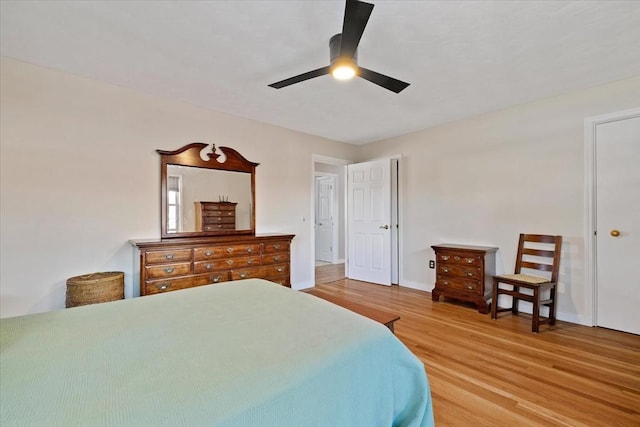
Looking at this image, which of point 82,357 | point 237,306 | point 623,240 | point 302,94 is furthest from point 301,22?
point 623,240

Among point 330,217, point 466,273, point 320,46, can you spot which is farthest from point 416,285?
point 320,46

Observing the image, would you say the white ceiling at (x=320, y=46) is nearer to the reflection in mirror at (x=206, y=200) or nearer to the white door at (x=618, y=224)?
the white door at (x=618, y=224)

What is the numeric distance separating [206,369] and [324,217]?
6.20 meters

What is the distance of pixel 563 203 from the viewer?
3051 millimetres

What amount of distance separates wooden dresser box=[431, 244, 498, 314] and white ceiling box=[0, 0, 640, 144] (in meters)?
1.78

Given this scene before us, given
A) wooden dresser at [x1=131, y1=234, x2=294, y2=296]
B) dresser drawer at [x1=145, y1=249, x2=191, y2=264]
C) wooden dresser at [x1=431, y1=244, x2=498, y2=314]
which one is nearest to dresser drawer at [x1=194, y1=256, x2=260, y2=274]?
wooden dresser at [x1=131, y1=234, x2=294, y2=296]

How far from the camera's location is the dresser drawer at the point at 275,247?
138 inches

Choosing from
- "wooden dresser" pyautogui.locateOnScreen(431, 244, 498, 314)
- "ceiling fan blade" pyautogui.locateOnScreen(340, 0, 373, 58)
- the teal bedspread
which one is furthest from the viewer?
"wooden dresser" pyautogui.locateOnScreen(431, 244, 498, 314)

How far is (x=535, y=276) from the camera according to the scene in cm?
315

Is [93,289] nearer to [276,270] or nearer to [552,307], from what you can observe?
[276,270]

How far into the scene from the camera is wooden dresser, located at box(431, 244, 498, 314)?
3.33 m

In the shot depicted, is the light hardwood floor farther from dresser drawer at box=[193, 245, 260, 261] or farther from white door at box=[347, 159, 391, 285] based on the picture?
dresser drawer at box=[193, 245, 260, 261]

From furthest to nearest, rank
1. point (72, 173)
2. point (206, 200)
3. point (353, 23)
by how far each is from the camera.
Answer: point (206, 200) → point (72, 173) → point (353, 23)

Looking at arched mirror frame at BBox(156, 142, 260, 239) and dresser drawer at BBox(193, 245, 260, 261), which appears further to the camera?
arched mirror frame at BBox(156, 142, 260, 239)
